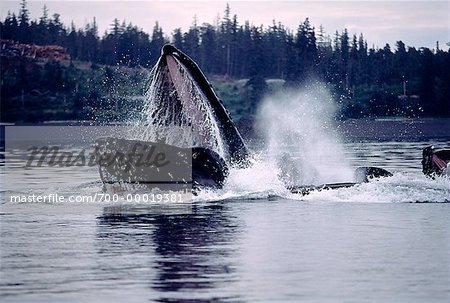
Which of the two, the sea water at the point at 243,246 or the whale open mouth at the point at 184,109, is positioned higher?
the whale open mouth at the point at 184,109

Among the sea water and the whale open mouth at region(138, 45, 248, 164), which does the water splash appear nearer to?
the sea water

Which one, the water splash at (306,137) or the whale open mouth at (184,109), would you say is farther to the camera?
the water splash at (306,137)

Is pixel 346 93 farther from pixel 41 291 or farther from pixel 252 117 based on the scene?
pixel 41 291

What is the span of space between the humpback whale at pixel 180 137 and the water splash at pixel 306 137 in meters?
4.34

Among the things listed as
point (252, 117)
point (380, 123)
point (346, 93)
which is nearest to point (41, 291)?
point (380, 123)

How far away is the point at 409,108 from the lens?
18150cm

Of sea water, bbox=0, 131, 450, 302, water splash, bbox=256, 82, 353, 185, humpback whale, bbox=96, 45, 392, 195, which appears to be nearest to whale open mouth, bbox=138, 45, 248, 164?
humpback whale, bbox=96, 45, 392, 195

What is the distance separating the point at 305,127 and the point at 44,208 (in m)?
89.7

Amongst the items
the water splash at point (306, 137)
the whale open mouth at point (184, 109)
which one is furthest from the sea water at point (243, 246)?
the water splash at point (306, 137)

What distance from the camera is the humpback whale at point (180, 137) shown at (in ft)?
97.7

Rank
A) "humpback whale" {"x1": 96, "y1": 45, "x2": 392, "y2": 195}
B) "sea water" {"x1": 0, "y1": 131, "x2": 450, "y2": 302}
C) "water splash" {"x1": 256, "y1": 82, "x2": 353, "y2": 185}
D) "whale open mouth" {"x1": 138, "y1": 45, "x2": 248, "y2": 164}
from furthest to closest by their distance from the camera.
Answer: "water splash" {"x1": 256, "y1": 82, "x2": 353, "y2": 185}, "humpback whale" {"x1": 96, "y1": 45, "x2": 392, "y2": 195}, "whale open mouth" {"x1": 138, "y1": 45, "x2": 248, "y2": 164}, "sea water" {"x1": 0, "y1": 131, "x2": 450, "y2": 302}

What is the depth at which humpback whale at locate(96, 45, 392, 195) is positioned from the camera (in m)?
29.8

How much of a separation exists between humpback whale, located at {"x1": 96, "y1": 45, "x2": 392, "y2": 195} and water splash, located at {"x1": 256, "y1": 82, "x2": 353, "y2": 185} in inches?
171

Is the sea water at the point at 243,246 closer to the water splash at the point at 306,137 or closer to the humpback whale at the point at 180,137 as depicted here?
the humpback whale at the point at 180,137
